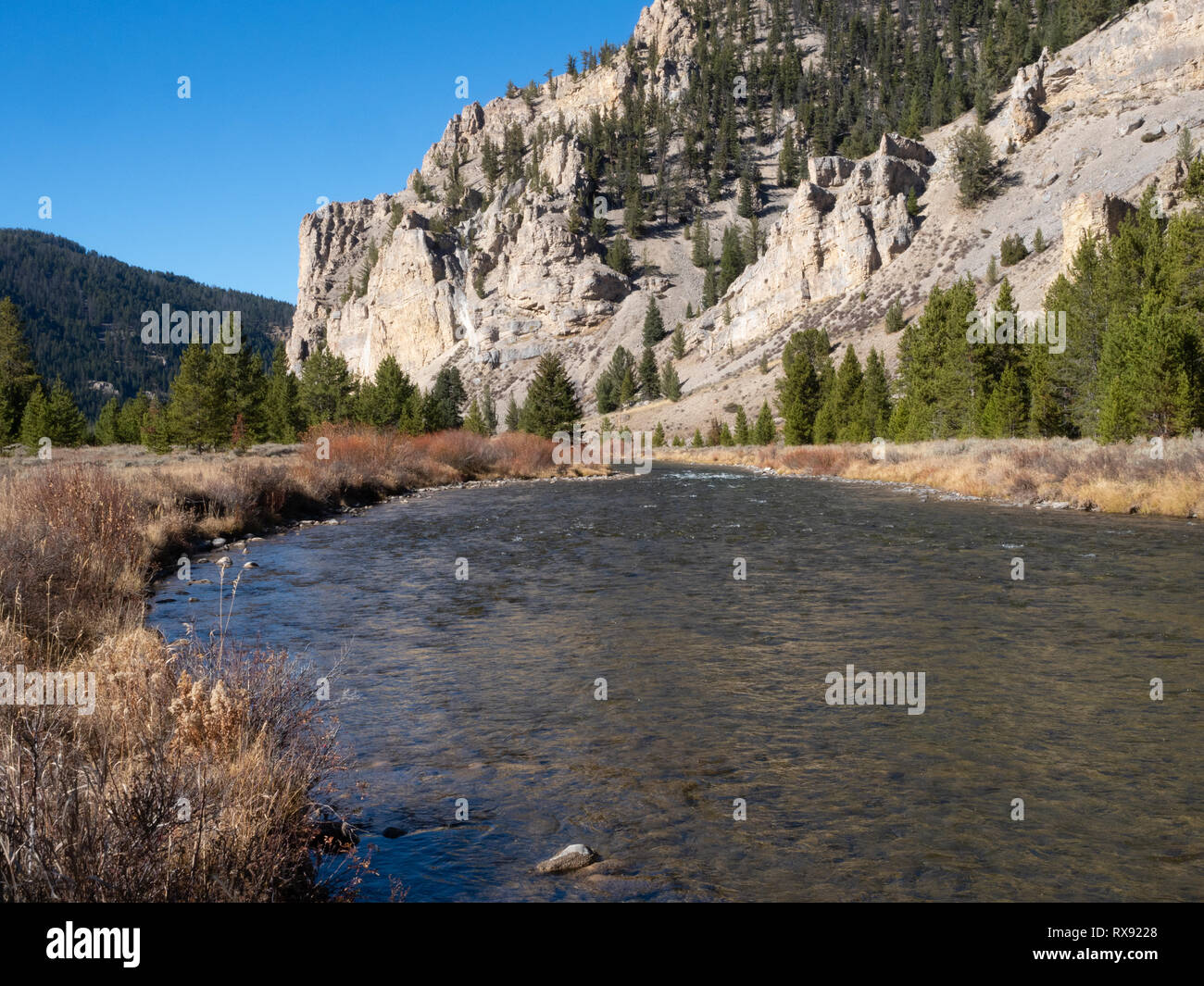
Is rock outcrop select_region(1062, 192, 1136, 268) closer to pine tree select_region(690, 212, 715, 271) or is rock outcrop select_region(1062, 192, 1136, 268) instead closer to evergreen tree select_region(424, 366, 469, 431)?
evergreen tree select_region(424, 366, 469, 431)

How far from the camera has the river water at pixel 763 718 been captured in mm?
4914

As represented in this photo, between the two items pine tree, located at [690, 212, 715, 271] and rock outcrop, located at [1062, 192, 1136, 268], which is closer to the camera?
rock outcrop, located at [1062, 192, 1136, 268]

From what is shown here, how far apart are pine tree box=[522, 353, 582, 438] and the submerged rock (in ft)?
196

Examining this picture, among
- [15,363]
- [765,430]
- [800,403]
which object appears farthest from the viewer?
[765,430]

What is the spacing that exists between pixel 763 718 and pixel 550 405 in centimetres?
5967

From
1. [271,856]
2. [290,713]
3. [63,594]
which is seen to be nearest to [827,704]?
[290,713]

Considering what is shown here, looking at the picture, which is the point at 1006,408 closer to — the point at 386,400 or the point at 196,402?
the point at 386,400

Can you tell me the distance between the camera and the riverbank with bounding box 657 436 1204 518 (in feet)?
74.7

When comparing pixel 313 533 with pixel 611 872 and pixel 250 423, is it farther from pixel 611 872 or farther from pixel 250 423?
pixel 250 423

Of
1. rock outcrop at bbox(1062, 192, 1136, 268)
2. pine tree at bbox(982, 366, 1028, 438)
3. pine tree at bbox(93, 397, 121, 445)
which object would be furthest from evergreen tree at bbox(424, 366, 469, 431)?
rock outcrop at bbox(1062, 192, 1136, 268)

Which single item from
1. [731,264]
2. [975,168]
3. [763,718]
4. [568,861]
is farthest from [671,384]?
[568,861]

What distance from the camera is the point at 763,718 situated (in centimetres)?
760
